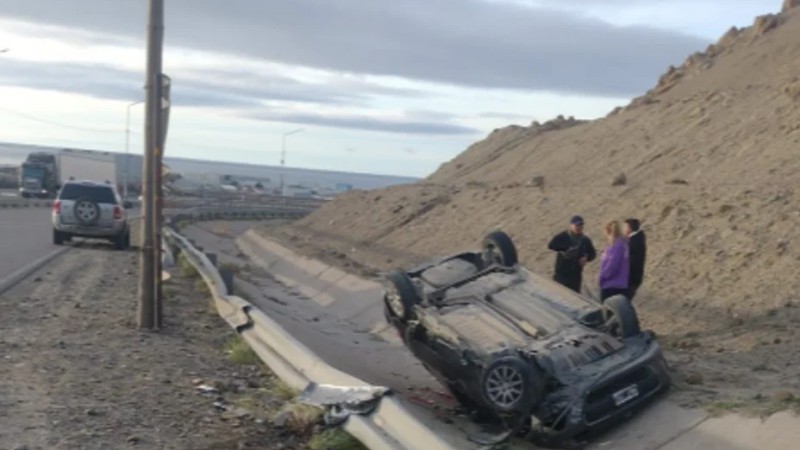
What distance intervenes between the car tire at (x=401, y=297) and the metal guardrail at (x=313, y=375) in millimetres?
789

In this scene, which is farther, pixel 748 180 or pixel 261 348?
pixel 748 180

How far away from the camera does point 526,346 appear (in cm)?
828

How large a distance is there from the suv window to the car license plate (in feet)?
72.3

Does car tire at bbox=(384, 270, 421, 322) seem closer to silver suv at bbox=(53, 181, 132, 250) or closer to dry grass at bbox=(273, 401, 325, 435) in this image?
dry grass at bbox=(273, 401, 325, 435)

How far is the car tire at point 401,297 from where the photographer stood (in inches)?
362

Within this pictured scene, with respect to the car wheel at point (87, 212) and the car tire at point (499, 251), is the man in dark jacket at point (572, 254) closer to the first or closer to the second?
the car tire at point (499, 251)

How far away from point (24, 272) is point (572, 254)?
388 inches

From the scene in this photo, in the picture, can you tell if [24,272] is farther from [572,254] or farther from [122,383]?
[122,383]

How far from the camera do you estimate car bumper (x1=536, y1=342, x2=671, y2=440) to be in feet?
25.4

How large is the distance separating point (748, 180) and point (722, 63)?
16.5m

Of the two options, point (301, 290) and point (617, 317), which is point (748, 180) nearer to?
point (301, 290)

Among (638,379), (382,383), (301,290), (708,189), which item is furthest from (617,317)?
Result: (301,290)

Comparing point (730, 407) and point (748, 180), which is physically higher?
point (748, 180)

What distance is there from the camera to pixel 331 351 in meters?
13.5
